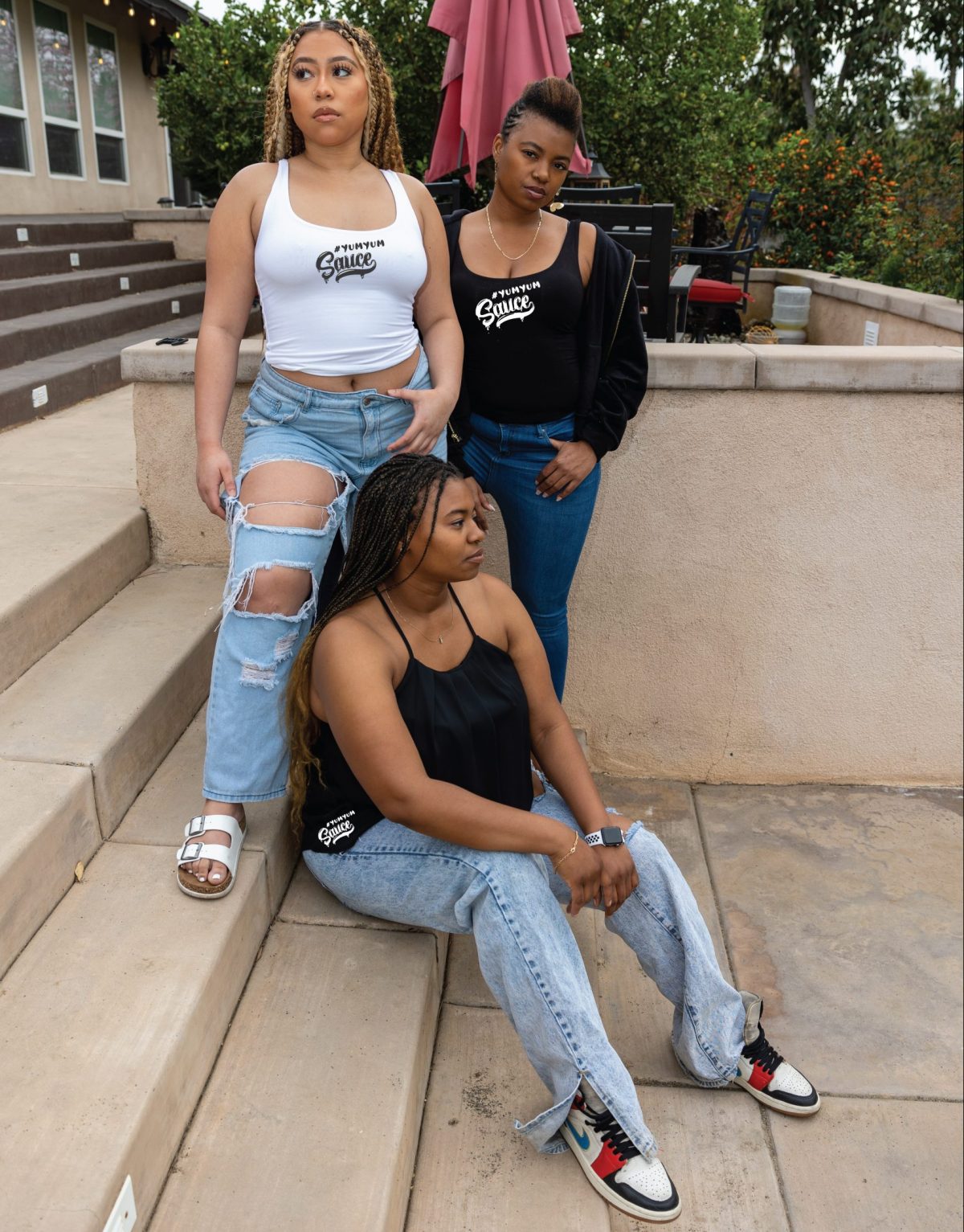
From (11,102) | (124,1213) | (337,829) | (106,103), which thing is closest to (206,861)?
(337,829)

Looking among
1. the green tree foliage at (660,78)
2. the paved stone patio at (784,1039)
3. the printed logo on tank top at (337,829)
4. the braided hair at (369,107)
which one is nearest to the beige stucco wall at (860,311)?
the green tree foliage at (660,78)

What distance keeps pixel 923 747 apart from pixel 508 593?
222 cm

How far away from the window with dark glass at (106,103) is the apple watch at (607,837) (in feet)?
35.0

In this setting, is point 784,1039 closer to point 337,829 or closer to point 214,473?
point 337,829

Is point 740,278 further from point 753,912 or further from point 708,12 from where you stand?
point 753,912

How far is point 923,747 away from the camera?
Answer: 3.89m

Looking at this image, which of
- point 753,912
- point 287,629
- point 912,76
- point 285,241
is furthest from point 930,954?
point 912,76

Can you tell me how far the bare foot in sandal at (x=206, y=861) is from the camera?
2.16 metres

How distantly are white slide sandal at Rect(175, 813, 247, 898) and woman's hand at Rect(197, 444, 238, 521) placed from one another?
660 mm

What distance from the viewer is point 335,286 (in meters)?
2.24

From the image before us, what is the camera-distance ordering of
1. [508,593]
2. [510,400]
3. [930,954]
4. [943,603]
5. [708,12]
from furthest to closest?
1. [708,12]
2. [943,603]
3. [930,954]
4. [510,400]
5. [508,593]

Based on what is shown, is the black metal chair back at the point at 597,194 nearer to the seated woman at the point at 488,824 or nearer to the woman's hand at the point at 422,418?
the woman's hand at the point at 422,418

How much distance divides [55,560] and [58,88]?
886cm

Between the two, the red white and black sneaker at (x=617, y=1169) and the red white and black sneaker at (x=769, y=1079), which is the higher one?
the red white and black sneaker at (x=617, y=1169)
